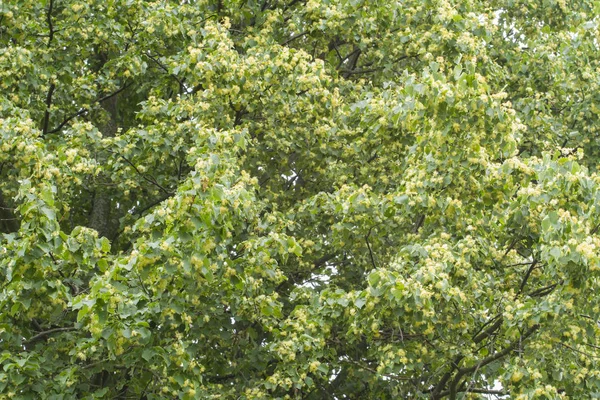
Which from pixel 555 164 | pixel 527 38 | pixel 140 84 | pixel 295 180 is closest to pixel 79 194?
pixel 140 84

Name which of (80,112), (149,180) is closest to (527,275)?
(149,180)

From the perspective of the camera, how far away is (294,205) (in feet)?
40.6

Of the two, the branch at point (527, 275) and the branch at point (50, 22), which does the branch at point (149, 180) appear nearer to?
the branch at point (50, 22)

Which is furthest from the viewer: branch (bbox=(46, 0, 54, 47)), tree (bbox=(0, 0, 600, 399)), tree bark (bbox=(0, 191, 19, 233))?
tree bark (bbox=(0, 191, 19, 233))

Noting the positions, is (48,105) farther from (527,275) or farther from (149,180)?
(527,275)

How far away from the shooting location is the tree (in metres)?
8.52

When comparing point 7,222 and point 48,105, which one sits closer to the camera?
point 48,105

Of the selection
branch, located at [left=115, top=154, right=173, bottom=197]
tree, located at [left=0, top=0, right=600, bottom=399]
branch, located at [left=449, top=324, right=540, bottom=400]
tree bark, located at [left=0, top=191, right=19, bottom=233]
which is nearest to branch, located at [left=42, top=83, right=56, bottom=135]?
tree, located at [left=0, top=0, right=600, bottom=399]

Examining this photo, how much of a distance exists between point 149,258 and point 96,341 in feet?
3.25

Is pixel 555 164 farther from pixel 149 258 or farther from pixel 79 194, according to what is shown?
pixel 79 194

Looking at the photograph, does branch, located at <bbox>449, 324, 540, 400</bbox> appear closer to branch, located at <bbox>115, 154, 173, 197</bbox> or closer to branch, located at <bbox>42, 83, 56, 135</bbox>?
branch, located at <bbox>115, 154, 173, 197</bbox>

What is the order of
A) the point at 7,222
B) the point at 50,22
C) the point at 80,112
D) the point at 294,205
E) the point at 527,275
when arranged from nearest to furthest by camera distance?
the point at 527,275 → the point at 50,22 → the point at 7,222 → the point at 294,205 → the point at 80,112

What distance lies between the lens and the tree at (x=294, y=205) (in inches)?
336

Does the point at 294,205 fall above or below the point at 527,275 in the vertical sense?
below
